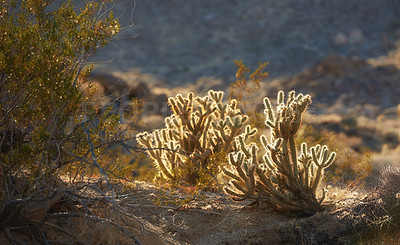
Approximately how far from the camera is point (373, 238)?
424 cm

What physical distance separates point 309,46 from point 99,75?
22.3 m

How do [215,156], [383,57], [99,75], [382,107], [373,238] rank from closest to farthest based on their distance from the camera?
[373,238] → [215,156] → [99,75] → [382,107] → [383,57]

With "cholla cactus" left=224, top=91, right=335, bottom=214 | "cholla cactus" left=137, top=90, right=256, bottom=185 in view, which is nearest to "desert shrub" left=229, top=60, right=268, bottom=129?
"cholla cactus" left=137, top=90, right=256, bottom=185

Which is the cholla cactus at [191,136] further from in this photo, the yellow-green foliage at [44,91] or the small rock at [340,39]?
the small rock at [340,39]

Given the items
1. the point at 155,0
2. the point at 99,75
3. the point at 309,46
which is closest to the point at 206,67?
the point at 309,46

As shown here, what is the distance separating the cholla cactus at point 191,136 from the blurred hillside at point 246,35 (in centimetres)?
2402

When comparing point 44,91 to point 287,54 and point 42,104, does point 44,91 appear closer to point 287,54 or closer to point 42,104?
point 42,104

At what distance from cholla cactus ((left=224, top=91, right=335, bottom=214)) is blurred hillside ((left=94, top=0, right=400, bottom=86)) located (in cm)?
2524

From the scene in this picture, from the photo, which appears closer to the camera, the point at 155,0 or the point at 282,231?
the point at 282,231

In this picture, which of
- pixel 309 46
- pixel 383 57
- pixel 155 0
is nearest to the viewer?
pixel 383 57

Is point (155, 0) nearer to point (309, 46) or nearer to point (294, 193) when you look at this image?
point (309, 46)

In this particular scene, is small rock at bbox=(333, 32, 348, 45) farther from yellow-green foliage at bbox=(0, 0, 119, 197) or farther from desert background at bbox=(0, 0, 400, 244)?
yellow-green foliage at bbox=(0, 0, 119, 197)

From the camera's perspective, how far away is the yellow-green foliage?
382 cm

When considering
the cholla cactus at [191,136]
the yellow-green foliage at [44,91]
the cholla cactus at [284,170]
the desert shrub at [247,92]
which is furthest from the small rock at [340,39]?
the yellow-green foliage at [44,91]
